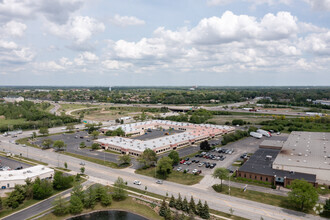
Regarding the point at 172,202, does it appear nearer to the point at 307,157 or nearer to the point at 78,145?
the point at 307,157

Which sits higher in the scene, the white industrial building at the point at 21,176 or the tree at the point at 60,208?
the white industrial building at the point at 21,176

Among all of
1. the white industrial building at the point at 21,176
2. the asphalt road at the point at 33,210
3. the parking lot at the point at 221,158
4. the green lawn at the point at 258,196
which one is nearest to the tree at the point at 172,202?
the green lawn at the point at 258,196

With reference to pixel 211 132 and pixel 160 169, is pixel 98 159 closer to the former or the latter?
pixel 160 169

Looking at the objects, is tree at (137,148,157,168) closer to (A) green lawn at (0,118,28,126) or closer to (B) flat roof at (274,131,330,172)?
(B) flat roof at (274,131,330,172)

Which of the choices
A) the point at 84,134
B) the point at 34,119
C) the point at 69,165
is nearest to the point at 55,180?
the point at 69,165

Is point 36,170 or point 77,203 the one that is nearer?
point 77,203

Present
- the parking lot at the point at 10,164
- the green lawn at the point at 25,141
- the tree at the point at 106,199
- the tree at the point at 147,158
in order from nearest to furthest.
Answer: the tree at the point at 106,199 → the tree at the point at 147,158 → the parking lot at the point at 10,164 → the green lawn at the point at 25,141

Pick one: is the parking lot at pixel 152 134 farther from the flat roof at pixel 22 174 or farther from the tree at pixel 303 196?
the tree at pixel 303 196

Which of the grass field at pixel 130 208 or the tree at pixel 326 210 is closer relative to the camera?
the tree at pixel 326 210
